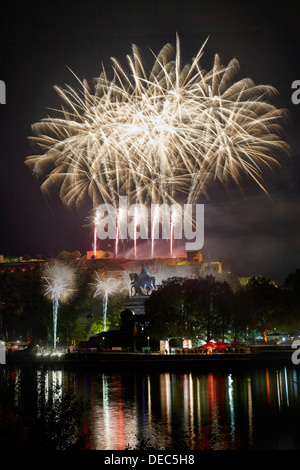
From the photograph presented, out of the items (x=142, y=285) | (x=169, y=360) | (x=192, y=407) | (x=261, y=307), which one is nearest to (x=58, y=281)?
(x=142, y=285)

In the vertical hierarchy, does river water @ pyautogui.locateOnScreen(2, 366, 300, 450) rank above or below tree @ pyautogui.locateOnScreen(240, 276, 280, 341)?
below

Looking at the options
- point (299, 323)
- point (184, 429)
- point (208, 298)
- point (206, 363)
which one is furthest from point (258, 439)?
point (299, 323)

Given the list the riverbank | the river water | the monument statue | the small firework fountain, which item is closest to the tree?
the riverbank

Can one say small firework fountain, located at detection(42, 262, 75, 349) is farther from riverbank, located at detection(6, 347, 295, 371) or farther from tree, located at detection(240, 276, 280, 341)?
tree, located at detection(240, 276, 280, 341)

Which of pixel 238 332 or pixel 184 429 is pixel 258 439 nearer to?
pixel 184 429

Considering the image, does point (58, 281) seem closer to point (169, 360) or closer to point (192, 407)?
point (169, 360)
